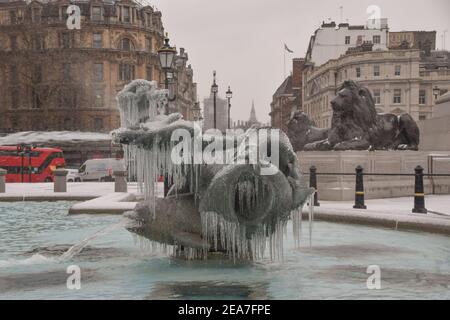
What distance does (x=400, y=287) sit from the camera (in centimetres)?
632

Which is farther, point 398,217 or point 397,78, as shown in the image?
point 397,78

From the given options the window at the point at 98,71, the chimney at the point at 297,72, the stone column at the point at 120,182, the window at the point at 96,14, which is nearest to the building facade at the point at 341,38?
the chimney at the point at 297,72

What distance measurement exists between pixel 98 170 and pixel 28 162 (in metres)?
4.49

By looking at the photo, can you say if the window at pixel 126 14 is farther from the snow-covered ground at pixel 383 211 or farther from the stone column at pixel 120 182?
the snow-covered ground at pixel 383 211

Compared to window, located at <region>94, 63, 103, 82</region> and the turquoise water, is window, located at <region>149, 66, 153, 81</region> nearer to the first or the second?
window, located at <region>94, 63, 103, 82</region>

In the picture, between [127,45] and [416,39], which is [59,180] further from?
[416,39]

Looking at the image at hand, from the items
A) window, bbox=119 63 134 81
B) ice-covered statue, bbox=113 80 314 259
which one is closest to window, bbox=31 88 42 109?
window, bbox=119 63 134 81

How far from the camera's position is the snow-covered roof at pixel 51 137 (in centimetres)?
5488

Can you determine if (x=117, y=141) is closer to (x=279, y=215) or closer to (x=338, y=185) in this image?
(x=279, y=215)

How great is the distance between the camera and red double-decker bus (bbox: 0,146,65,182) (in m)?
37.6

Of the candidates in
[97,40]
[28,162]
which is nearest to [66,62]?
[97,40]

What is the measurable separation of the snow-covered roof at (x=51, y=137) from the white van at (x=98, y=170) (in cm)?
1741

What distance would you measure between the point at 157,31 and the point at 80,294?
72.5m

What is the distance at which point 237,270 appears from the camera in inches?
280
